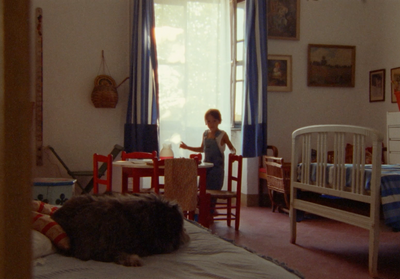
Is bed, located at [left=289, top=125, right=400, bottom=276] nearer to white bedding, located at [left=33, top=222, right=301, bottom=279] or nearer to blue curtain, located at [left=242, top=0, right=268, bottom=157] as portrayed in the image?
white bedding, located at [left=33, top=222, right=301, bottom=279]

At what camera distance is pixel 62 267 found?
1.34m

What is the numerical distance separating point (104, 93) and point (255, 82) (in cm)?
193

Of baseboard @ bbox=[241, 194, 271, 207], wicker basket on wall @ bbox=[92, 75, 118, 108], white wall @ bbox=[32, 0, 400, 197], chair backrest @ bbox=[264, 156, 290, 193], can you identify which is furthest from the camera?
baseboard @ bbox=[241, 194, 271, 207]

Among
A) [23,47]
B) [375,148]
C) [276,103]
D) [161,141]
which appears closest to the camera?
[23,47]

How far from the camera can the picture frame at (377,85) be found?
553cm

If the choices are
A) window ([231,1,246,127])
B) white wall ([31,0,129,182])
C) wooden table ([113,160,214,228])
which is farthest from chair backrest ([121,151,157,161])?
window ([231,1,246,127])

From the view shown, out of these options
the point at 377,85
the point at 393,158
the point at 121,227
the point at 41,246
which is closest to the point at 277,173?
the point at 393,158

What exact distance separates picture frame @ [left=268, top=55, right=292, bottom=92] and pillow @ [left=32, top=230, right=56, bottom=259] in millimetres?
4457

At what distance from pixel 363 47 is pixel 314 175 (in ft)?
11.2

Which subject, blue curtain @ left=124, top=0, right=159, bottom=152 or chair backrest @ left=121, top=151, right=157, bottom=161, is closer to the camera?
chair backrest @ left=121, top=151, right=157, bottom=161

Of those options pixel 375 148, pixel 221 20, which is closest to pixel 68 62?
pixel 221 20

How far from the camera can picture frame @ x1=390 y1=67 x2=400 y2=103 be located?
5242mm

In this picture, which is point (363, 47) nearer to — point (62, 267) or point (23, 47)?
point (62, 267)

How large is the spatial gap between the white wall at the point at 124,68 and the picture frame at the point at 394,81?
8 cm
